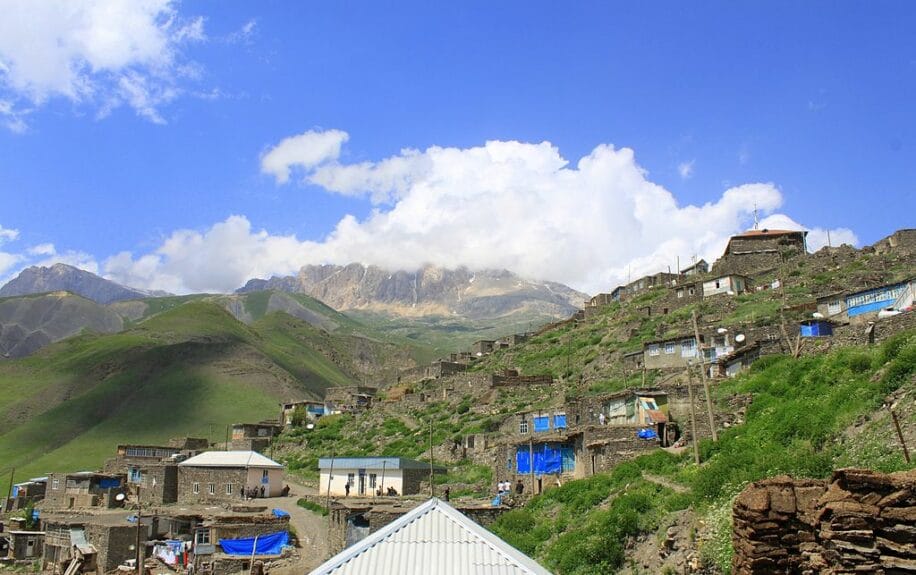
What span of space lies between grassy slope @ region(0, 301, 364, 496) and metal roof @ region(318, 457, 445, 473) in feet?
141

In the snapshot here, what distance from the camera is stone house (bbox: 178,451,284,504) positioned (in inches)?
1719

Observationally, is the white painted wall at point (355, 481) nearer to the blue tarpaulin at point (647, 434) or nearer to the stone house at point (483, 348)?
the blue tarpaulin at point (647, 434)

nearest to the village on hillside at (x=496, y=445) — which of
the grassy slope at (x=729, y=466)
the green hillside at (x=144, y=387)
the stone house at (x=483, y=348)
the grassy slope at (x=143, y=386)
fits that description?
the grassy slope at (x=729, y=466)

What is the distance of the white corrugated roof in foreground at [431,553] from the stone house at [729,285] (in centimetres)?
4554

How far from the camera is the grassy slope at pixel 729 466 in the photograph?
16484 mm

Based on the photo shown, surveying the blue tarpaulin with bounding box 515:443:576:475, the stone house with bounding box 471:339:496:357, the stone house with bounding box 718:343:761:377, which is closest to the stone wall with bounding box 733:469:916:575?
the blue tarpaulin with bounding box 515:443:576:475

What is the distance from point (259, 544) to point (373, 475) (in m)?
8.17

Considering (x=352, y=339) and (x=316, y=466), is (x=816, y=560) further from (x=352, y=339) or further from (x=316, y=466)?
(x=352, y=339)

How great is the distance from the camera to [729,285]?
52312 mm

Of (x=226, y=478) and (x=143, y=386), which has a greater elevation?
(x=143, y=386)

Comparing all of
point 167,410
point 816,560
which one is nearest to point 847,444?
point 816,560

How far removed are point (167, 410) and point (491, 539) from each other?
3590 inches

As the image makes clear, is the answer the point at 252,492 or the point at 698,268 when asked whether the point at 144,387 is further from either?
the point at 698,268

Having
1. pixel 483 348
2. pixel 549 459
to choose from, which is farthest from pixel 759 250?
pixel 549 459
